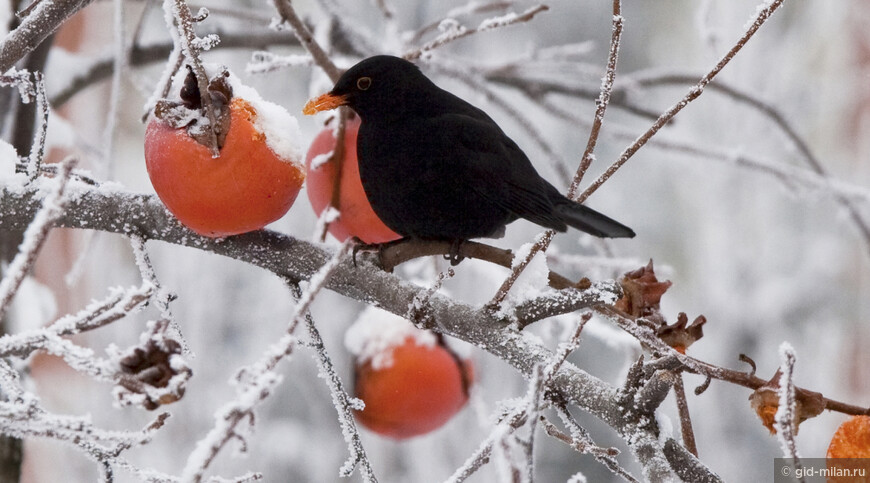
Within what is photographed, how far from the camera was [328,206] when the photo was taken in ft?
3.51

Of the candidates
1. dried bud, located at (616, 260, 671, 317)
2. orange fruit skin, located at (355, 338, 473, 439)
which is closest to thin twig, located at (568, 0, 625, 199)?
dried bud, located at (616, 260, 671, 317)

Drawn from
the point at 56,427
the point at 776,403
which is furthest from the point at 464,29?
the point at 56,427

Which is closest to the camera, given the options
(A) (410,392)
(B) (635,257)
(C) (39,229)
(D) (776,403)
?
(C) (39,229)

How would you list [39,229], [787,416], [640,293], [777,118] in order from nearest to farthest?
[39,229] < [787,416] < [640,293] < [777,118]

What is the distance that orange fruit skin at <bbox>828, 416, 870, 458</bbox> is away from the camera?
2.32ft

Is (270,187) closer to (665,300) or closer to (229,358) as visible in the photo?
(229,358)

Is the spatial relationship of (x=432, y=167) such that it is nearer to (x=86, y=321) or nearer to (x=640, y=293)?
(x=640, y=293)

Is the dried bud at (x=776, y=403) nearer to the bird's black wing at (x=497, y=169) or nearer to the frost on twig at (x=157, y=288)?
the bird's black wing at (x=497, y=169)

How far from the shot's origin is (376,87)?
108cm

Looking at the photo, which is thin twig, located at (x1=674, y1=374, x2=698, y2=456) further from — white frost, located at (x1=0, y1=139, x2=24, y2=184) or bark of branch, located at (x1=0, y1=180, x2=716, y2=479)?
white frost, located at (x1=0, y1=139, x2=24, y2=184)

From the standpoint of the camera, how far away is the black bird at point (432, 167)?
0.97 meters

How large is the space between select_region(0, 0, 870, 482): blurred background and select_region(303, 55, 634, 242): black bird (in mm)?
1865

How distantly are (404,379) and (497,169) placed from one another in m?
0.41

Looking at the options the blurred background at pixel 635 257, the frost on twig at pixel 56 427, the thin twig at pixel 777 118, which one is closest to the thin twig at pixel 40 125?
the frost on twig at pixel 56 427
